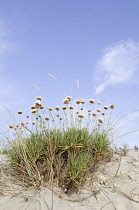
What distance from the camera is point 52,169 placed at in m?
4.00

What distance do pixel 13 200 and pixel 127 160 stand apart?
280 centimetres

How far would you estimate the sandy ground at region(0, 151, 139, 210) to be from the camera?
3.44 m

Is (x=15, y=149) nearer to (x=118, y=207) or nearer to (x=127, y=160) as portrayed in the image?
(x=118, y=207)

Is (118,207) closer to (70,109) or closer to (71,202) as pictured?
(71,202)

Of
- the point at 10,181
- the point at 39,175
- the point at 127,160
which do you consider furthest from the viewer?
the point at 127,160

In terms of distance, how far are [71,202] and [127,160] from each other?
2.16m

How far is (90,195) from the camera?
379cm

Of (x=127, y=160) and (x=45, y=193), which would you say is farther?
(x=127, y=160)

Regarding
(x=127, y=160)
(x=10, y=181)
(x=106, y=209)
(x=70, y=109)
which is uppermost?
(x=70, y=109)

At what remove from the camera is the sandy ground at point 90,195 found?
3438mm

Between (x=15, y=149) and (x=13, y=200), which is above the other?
(x=15, y=149)

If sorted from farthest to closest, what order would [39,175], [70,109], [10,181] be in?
[70,109] → [10,181] → [39,175]

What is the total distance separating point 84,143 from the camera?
427 centimetres

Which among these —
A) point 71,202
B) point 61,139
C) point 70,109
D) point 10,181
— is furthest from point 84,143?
point 10,181
